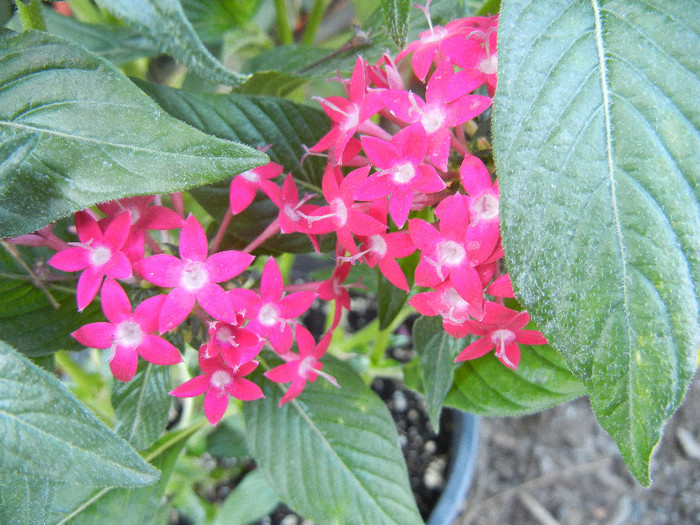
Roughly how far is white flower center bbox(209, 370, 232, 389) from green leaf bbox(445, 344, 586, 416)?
23 centimetres

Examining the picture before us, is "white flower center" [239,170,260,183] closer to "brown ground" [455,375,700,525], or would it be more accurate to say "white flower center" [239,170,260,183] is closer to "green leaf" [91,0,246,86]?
"green leaf" [91,0,246,86]

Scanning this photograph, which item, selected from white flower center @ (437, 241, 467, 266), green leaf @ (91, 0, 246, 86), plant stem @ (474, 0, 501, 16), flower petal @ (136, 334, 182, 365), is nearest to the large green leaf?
flower petal @ (136, 334, 182, 365)

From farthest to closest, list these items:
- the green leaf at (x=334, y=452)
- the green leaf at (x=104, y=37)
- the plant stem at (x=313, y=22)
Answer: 1. the plant stem at (x=313, y=22)
2. the green leaf at (x=104, y=37)
3. the green leaf at (x=334, y=452)

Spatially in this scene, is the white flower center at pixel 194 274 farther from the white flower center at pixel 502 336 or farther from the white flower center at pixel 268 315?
the white flower center at pixel 502 336

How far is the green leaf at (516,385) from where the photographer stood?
58cm

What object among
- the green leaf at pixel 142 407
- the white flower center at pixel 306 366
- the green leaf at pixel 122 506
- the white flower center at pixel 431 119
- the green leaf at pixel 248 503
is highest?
the white flower center at pixel 431 119

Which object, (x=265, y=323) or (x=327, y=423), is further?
(x=327, y=423)

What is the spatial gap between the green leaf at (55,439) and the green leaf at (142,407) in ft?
0.78

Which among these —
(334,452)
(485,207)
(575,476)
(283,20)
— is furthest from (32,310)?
(575,476)

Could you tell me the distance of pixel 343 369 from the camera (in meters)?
0.71

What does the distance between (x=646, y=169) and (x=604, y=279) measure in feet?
0.22

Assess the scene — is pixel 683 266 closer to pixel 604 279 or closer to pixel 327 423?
pixel 604 279

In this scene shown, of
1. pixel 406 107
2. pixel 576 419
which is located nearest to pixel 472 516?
pixel 576 419

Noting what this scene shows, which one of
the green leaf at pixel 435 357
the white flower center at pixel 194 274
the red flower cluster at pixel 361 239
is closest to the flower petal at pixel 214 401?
the red flower cluster at pixel 361 239
